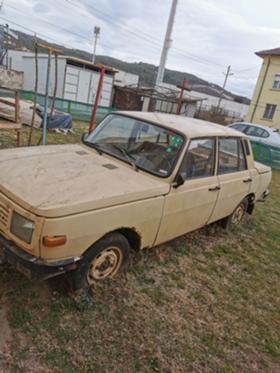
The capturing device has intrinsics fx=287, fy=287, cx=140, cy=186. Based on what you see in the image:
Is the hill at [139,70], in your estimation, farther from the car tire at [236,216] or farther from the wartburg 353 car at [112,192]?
the wartburg 353 car at [112,192]

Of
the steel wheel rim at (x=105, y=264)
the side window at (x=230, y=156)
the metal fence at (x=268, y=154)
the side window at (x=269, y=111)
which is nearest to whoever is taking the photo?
the steel wheel rim at (x=105, y=264)

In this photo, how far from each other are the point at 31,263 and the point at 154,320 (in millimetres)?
1274

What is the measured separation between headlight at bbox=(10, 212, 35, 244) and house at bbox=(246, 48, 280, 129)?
25083 mm

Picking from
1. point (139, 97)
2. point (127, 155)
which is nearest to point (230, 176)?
point (127, 155)

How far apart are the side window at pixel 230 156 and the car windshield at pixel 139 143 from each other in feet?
2.98

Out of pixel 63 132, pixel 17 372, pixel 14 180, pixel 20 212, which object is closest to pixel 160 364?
pixel 17 372

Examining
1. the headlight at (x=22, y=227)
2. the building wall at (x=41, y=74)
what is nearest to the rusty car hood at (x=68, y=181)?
the headlight at (x=22, y=227)

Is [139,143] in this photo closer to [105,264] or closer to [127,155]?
[127,155]

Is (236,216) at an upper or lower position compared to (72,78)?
lower

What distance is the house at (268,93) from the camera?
23672 mm

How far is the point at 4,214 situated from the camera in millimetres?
2301

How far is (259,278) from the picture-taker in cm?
375

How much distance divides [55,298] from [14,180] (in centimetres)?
114

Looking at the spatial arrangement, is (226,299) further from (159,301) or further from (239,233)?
(239,233)
